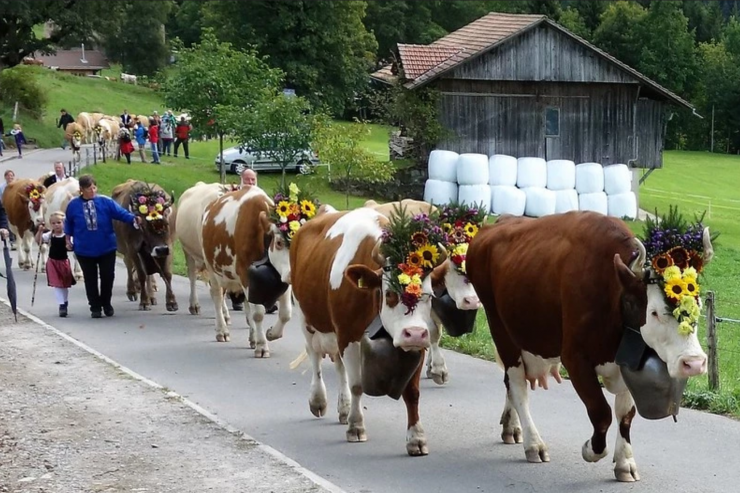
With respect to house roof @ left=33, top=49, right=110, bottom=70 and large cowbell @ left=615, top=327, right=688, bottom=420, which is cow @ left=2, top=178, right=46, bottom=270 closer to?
large cowbell @ left=615, top=327, right=688, bottom=420

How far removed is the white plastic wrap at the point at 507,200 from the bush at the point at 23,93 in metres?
27.5

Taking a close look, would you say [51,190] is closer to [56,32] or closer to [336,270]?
[336,270]

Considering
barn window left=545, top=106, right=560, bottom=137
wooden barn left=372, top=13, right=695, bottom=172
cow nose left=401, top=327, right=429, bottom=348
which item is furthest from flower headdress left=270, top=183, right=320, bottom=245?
barn window left=545, top=106, right=560, bottom=137

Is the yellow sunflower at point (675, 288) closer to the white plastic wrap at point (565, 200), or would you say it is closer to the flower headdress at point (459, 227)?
the flower headdress at point (459, 227)

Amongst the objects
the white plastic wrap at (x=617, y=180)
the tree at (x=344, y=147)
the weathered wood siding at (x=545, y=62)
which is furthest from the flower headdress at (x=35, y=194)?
the white plastic wrap at (x=617, y=180)

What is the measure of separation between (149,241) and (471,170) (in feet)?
83.5

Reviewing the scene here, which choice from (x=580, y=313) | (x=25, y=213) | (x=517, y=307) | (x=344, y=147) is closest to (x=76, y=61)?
(x=344, y=147)

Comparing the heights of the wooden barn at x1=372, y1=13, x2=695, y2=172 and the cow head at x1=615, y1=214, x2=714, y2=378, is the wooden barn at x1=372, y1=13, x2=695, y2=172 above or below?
above

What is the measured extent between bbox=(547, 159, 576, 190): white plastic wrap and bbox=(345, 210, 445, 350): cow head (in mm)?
35144

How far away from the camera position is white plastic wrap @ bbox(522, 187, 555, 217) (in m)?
42.8

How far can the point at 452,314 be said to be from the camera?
10.7 m

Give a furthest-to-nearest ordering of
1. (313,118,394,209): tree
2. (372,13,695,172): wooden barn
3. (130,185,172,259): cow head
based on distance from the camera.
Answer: (372,13,695,172): wooden barn
(313,118,394,209): tree
(130,185,172,259): cow head

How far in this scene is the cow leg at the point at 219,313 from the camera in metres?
15.4

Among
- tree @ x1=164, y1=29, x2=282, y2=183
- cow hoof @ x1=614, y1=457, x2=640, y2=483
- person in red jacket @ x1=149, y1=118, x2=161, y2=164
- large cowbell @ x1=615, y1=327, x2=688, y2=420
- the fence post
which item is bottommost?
cow hoof @ x1=614, y1=457, x2=640, y2=483
